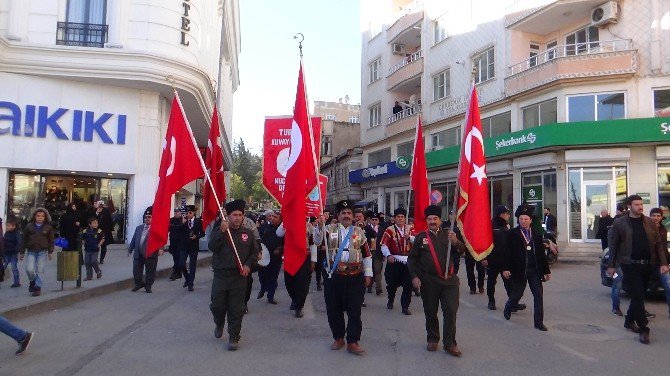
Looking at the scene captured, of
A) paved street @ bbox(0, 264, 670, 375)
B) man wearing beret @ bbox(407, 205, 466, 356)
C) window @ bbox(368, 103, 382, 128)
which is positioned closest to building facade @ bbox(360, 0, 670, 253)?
window @ bbox(368, 103, 382, 128)

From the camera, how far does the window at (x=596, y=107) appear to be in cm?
2005

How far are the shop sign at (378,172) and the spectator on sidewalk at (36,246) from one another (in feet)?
71.5

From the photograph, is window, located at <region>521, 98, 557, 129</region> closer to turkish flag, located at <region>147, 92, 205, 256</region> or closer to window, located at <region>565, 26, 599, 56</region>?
window, located at <region>565, 26, 599, 56</region>

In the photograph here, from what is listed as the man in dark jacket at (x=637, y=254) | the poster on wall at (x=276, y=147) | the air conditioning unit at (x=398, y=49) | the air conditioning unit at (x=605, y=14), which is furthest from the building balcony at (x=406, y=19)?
the man in dark jacket at (x=637, y=254)

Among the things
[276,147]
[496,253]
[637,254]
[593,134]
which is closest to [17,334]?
[637,254]

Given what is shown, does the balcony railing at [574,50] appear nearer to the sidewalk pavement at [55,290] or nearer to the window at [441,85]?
the window at [441,85]

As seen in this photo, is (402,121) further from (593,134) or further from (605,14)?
(593,134)

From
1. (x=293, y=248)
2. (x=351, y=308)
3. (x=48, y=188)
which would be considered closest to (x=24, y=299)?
(x=293, y=248)

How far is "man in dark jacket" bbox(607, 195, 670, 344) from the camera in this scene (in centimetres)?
697

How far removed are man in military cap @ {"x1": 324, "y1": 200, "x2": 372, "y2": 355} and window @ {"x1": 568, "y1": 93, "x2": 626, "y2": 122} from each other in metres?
16.6

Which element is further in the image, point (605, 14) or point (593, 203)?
point (605, 14)

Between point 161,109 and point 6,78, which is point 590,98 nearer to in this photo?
point 161,109

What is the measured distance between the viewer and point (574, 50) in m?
22.4

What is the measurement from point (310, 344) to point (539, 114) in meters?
18.2
